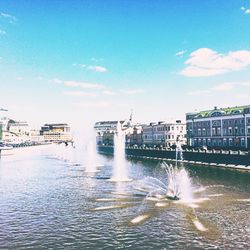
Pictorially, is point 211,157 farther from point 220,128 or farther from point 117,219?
point 117,219

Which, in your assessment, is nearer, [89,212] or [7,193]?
[89,212]

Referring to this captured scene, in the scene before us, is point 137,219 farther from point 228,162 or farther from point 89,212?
point 228,162

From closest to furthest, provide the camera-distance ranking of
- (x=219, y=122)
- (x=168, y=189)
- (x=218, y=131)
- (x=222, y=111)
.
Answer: (x=168, y=189) → (x=219, y=122) → (x=218, y=131) → (x=222, y=111)

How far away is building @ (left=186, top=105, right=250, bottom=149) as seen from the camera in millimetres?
109706

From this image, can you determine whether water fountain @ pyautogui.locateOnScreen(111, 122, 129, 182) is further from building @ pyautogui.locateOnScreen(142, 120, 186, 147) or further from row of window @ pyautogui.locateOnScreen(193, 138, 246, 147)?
building @ pyautogui.locateOnScreen(142, 120, 186, 147)

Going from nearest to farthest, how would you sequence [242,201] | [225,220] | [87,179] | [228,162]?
1. [225,220]
2. [242,201]
3. [87,179]
4. [228,162]

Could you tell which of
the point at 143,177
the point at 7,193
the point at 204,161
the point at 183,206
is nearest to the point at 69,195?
the point at 7,193

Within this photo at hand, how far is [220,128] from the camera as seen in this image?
120 metres

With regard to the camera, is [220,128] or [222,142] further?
[220,128]

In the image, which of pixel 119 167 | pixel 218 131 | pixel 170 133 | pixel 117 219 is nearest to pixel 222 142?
pixel 218 131

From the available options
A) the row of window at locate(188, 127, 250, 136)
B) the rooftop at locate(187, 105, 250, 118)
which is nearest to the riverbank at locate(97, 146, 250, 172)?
the row of window at locate(188, 127, 250, 136)

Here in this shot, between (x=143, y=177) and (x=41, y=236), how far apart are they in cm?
4029

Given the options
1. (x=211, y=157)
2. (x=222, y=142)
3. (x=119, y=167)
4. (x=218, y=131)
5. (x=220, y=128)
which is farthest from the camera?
(x=218, y=131)

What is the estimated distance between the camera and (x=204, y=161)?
9294cm
